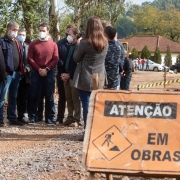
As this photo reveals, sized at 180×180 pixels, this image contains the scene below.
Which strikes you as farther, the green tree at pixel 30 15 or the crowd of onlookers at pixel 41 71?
the green tree at pixel 30 15

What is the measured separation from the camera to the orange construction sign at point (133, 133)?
14.4 ft

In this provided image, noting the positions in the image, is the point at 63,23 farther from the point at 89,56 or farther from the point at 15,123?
the point at 89,56

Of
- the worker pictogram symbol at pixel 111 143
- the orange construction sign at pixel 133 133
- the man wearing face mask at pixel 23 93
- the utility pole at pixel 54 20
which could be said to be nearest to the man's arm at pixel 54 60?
the man wearing face mask at pixel 23 93

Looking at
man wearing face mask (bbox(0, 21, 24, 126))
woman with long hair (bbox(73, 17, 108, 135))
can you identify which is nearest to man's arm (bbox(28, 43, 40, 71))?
man wearing face mask (bbox(0, 21, 24, 126))

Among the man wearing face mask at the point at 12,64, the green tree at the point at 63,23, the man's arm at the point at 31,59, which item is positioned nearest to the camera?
the man wearing face mask at the point at 12,64

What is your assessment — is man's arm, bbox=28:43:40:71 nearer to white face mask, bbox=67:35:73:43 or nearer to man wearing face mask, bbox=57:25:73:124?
man wearing face mask, bbox=57:25:73:124

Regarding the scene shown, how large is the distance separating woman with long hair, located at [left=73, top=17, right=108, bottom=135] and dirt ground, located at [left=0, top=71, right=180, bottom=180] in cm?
90

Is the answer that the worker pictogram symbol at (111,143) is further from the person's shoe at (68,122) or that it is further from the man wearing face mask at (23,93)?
the man wearing face mask at (23,93)

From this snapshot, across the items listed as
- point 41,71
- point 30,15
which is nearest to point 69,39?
point 41,71

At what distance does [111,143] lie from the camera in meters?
4.54

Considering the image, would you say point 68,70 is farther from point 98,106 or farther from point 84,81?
point 98,106

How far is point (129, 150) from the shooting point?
4.52 metres

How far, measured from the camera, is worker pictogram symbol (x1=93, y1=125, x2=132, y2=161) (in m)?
4.49

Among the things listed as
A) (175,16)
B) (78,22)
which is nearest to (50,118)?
(78,22)
